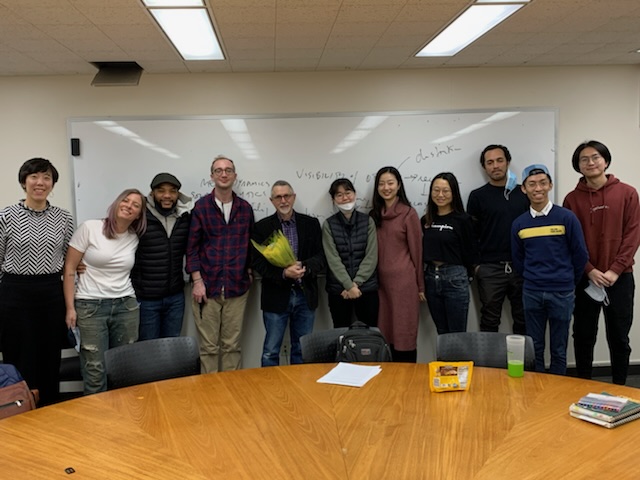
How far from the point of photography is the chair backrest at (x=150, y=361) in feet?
7.72

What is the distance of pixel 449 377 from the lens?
2.04 m

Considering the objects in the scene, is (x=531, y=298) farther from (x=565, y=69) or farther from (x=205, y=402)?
(x=205, y=402)

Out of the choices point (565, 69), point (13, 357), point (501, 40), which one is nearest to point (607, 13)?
point (501, 40)

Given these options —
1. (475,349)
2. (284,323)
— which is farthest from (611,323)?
(284,323)

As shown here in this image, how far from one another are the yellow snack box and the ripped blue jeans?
79.2 inches

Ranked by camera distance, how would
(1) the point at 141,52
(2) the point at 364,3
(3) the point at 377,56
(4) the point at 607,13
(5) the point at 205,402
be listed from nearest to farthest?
(5) the point at 205,402 → (2) the point at 364,3 → (4) the point at 607,13 → (1) the point at 141,52 → (3) the point at 377,56

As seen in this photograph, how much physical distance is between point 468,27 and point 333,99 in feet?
4.00

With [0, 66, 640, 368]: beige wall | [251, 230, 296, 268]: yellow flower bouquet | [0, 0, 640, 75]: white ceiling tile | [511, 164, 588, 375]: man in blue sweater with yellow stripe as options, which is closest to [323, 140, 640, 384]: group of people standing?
[511, 164, 588, 375]: man in blue sweater with yellow stripe

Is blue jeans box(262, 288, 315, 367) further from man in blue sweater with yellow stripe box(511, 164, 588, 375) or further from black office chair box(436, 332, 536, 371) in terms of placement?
man in blue sweater with yellow stripe box(511, 164, 588, 375)

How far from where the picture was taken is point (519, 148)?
4090mm

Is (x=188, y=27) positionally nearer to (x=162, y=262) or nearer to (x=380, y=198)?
(x=162, y=262)

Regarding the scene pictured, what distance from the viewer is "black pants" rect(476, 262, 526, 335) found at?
385 centimetres

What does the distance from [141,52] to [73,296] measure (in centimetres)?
167

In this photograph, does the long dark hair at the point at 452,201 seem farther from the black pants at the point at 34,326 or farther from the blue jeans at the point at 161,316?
the black pants at the point at 34,326
